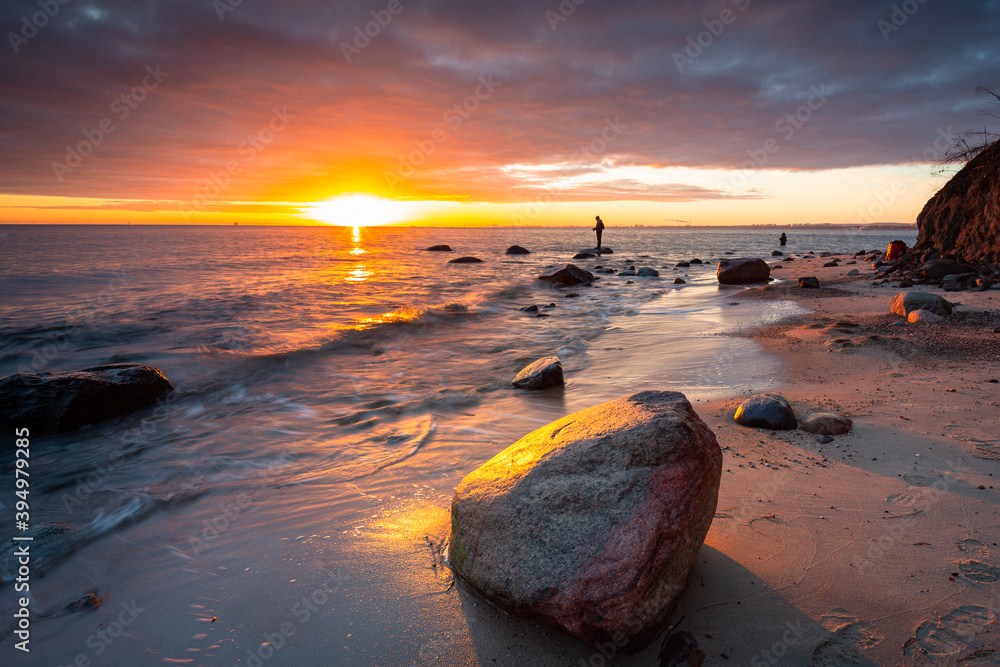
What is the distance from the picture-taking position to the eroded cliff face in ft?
40.0

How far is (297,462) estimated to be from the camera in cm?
477

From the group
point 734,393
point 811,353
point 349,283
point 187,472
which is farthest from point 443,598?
point 349,283

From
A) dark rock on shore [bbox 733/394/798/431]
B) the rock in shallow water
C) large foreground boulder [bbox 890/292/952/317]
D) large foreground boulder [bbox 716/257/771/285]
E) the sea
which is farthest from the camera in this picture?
large foreground boulder [bbox 716/257/771/285]

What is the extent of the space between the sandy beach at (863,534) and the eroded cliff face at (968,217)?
10.5m

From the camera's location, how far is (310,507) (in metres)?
3.84

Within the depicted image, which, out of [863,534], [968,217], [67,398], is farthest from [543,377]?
[968,217]

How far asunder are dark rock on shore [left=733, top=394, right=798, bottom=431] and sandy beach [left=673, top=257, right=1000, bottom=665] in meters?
0.13

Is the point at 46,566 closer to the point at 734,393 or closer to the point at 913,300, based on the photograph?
the point at 734,393

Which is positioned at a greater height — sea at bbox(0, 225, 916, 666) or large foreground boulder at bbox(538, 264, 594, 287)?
large foreground boulder at bbox(538, 264, 594, 287)

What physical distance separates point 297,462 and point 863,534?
4.75m

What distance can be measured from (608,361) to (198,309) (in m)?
12.5

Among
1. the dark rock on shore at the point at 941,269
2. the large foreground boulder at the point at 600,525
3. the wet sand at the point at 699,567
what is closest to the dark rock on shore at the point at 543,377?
the wet sand at the point at 699,567

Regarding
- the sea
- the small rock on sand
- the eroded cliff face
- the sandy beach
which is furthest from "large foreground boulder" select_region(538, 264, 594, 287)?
the small rock on sand

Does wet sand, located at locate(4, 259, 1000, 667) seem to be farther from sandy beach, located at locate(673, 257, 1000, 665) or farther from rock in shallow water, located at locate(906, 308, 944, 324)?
rock in shallow water, located at locate(906, 308, 944, 324)
